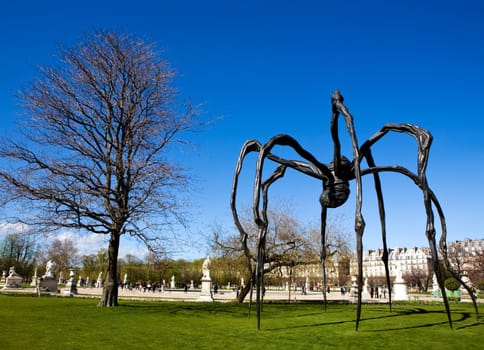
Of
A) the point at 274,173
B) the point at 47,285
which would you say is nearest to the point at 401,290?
the point at 274,173

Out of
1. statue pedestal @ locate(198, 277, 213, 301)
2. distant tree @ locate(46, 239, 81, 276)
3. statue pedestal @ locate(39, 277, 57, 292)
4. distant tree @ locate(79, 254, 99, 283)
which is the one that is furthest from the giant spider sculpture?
distant tree @ locate(79, 254, 99, 283)

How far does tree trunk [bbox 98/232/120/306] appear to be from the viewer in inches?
631

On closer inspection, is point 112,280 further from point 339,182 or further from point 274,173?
point 339,182

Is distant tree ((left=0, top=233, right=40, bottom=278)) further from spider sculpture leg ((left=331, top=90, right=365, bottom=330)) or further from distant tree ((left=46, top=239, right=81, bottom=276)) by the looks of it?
spider sculpture leg ((left=331, top=90, right=365, bottom=330))

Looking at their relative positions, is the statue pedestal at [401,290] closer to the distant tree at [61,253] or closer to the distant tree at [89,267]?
the distant tree at [61,253]

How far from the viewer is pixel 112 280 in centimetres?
1634

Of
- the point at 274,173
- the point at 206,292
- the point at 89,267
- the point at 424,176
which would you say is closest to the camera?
the point at 424,176

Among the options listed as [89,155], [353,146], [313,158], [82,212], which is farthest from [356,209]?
[89,155]

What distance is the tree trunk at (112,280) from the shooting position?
52.5 feet

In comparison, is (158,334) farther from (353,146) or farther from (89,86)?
(89,86)

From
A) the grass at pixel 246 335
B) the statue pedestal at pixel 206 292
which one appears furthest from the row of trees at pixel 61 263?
the grass at pixel 246 335

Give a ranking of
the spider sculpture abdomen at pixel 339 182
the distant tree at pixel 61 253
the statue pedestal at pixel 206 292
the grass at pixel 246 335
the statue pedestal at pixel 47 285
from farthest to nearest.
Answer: the distant tree at pixel 61 253 → the statue pedestal at pixel 47 285 → the statue pedestal at pixel 206 292 → the spider sculpture abdomen at pixel 339 182 → the grass at pixel 246 335

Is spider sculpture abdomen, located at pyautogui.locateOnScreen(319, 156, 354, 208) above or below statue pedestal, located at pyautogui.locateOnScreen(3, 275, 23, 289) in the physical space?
above

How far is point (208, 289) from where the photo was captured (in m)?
27.2
